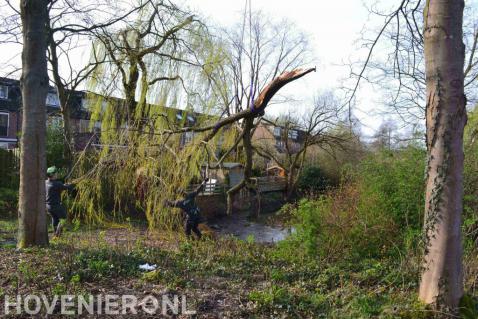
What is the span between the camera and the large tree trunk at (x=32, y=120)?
6.92 m

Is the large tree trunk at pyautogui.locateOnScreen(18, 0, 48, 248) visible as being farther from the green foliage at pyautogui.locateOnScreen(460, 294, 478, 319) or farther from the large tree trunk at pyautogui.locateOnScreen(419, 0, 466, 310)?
the green foliage at pyautogui.locateOnScreen(460, 294, 478, 319)

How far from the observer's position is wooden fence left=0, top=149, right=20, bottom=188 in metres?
17.1

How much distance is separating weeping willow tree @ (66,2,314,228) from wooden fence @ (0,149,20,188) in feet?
15.3

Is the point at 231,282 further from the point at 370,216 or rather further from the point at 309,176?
the point at 309,176

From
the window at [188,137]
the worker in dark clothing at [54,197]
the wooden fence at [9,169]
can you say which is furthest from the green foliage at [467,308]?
the wooden fence at [9,169]

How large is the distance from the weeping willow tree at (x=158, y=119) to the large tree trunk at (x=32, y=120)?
1749 millimetres

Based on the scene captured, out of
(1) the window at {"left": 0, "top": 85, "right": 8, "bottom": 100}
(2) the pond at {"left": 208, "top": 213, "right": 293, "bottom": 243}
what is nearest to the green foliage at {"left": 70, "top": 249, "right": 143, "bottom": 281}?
(2) the pond at {"left": 208, "top": 213, "right": 293, "bottom": 243}

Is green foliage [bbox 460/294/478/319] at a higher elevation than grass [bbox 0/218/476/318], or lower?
higher

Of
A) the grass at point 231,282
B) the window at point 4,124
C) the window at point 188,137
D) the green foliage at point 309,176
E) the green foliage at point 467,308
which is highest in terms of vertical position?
the window at point 4,124

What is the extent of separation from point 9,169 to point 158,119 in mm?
10110

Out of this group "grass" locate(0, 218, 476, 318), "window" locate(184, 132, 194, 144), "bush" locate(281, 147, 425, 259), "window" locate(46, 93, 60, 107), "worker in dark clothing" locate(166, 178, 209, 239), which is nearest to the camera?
"grass" locate(0, 218, 476, 318)

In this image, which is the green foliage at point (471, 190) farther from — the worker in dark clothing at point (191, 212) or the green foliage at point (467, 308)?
the worker in dark clothing at point (191, 212)

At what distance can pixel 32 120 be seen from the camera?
6.91 m

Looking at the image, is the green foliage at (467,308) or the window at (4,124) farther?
the window at (4,124)
